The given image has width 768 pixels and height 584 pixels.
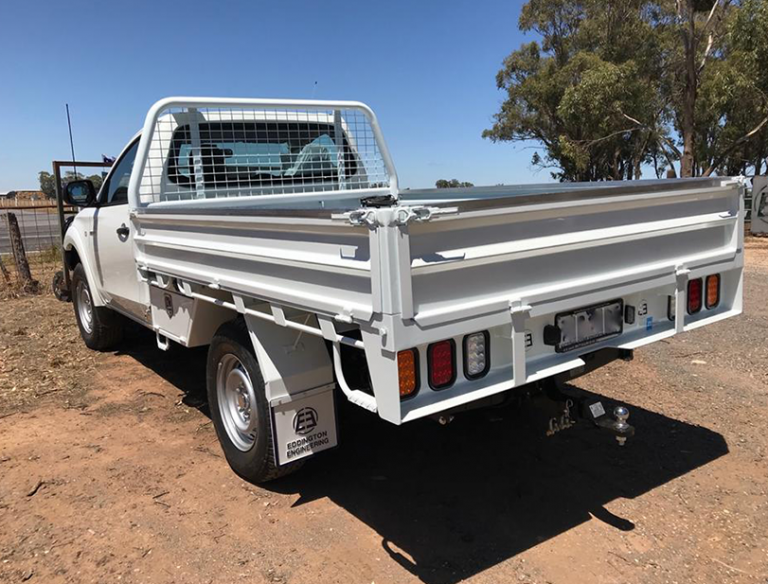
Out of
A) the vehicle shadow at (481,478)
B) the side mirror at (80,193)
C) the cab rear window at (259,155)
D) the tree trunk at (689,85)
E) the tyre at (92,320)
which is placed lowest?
the vehicle shadow at (481,478)

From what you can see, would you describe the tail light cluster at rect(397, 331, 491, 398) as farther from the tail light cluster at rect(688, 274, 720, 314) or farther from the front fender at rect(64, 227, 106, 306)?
the front fender at rect(64, 227, 106, 306)

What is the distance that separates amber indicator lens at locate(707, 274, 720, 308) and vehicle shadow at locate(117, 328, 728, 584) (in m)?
1.02

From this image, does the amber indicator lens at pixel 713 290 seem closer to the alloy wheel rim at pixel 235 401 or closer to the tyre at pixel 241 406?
the tyre at pixel 241 406

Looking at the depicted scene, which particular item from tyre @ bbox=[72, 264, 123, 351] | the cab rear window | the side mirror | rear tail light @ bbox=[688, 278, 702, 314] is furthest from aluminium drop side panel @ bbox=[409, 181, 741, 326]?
tyre @ bbox=[72, 264, 123, 351]

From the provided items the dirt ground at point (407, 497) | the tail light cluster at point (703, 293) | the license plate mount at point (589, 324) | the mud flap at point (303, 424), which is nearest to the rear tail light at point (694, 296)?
the tail light cluster at point (703, 293)

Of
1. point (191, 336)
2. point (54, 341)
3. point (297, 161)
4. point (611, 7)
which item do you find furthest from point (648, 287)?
point (611, 7)

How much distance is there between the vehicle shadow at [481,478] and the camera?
315cm

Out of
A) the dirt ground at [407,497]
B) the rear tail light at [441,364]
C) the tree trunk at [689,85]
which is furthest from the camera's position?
the tree trunk at [689,85]

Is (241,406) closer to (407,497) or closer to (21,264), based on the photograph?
(407,497)

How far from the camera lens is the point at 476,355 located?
2.65 meters

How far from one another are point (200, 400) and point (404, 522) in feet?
8.45

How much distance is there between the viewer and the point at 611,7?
84.8ft

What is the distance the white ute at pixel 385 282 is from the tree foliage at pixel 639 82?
60.5 feet

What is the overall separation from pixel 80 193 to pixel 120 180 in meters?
0.78
